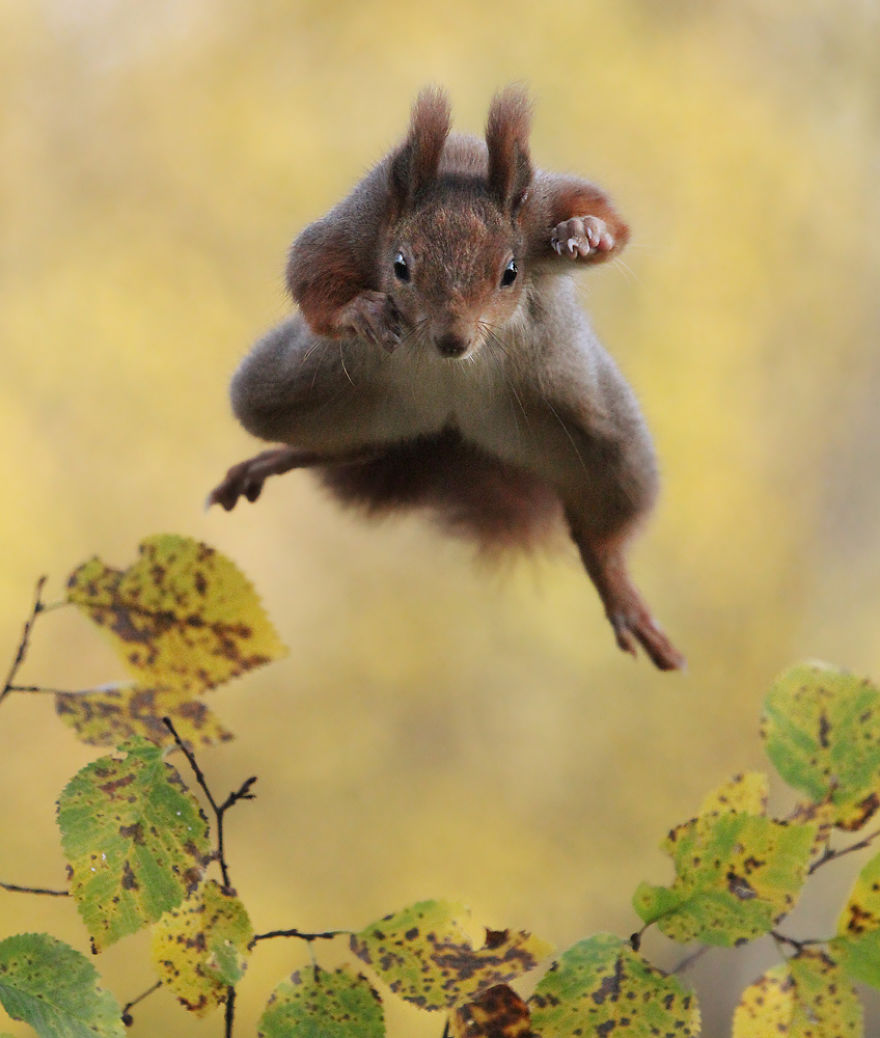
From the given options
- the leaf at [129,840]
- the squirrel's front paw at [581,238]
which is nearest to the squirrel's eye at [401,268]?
the squirrel's front paw at [581,238]

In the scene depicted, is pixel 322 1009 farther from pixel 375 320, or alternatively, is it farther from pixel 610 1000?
pixel 375 320

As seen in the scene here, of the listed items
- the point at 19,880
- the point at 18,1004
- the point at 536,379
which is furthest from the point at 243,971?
the point at 19,880

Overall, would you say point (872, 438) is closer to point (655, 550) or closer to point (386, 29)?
point (655, 550)

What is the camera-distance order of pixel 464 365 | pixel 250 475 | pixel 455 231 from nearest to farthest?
pixel 455 231
pixel 464 365
pixel 250 475

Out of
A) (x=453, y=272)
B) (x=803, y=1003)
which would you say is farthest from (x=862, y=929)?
(x=453, y=272)

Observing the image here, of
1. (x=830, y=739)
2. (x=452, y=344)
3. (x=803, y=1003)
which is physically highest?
(x=452, y=344)

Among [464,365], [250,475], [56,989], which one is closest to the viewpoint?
[56,989]

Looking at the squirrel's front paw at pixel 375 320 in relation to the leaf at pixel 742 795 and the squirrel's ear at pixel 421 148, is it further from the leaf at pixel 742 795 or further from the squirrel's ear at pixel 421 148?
the leaf at pixel 742 795
